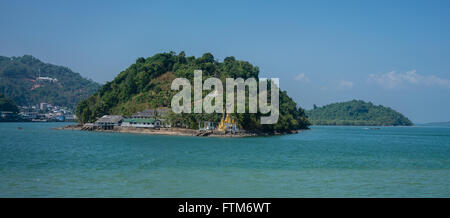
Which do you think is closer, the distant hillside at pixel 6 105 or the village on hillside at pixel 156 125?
the village on hillside at pixel 156 125

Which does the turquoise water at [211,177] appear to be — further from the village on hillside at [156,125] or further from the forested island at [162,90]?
the forested island at [162,90]

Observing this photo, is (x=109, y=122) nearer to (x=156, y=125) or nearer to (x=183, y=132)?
(x=156, y=125)

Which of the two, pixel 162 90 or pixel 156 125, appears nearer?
pixel 156 125

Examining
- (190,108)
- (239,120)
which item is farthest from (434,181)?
(190,108)

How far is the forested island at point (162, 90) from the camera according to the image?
84.0 metres

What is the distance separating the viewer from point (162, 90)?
95.9 meters

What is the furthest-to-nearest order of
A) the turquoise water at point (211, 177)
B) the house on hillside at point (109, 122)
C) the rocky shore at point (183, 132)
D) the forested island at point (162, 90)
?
the forested island at point (162, 90) → the house on hillside at point (109, 122) → the rocky shore at point (183, 132) → the turquoise water at point (211, 177)

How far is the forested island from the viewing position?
84.0 meters

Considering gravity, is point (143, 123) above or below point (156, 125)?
above

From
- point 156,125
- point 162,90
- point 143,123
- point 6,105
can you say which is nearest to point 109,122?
point 143,123

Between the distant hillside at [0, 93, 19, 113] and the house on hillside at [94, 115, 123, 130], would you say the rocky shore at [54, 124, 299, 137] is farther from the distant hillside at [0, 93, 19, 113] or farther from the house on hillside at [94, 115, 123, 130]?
the distant hillside at [0, 93, 19, 113]

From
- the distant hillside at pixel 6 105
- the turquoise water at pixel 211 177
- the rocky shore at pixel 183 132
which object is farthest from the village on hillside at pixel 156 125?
the distant hillside at pixel 6 105
